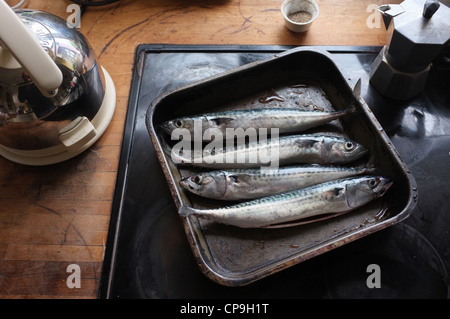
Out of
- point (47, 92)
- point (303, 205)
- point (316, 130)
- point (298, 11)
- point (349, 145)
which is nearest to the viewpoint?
point (47, 92)

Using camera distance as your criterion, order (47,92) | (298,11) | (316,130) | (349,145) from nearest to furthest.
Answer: (47,92) < (349,145) < (316,130) < (298,11)

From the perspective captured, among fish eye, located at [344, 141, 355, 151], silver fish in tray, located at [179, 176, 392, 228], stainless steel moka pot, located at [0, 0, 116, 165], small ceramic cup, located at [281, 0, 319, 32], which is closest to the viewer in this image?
stainless steel moka pot, located at [0, 0, 116, 165]

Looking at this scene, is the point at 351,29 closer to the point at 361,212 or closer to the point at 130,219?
the point at 361,212

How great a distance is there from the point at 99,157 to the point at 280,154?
72cm

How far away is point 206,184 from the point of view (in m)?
1.21

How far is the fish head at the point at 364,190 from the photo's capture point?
1.18m

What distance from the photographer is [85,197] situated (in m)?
1.35

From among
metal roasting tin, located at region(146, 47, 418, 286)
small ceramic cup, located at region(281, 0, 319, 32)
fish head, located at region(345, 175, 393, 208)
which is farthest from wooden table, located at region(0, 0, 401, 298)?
fish head, located at region(345, 175, 393, 208)

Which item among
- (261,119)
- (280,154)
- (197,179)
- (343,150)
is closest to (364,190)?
(343,150)

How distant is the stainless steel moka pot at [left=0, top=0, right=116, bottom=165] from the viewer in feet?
3.27

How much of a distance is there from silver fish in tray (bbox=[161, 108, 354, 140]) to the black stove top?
0.78 feet

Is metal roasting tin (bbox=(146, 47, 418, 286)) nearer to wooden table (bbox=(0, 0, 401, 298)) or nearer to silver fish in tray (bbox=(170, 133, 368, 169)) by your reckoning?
silver fish in tray (bbox=(170, 133, 368, 169))

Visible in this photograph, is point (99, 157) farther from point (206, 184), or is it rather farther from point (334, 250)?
point (334, 250)
